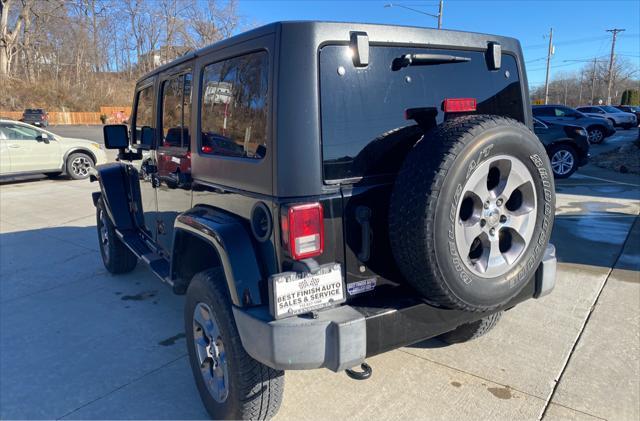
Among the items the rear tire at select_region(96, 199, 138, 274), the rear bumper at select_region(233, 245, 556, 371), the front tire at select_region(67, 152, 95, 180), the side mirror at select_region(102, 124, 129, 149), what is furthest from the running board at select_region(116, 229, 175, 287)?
the front tire at select_region(67, 152, 95, 180)

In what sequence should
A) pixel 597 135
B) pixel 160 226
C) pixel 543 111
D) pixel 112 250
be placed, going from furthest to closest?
pixel 597 135, pixel 543 111, pixel 112 250, pixel 160 226

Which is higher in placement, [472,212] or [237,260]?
[472,212]

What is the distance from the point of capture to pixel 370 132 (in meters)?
2.27

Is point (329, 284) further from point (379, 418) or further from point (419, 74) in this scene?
point (419, 74)

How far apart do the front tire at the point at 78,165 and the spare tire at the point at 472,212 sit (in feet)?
38.5

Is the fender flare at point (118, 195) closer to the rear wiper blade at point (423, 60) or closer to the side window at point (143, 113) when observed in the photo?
the side window at point (143, 113)

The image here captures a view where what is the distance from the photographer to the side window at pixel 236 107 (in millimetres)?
2219

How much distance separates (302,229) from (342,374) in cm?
141

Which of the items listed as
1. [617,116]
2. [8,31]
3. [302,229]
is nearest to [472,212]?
[302,229]

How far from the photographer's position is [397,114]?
7.68 ft

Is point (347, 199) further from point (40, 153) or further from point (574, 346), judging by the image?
point (40, 153)

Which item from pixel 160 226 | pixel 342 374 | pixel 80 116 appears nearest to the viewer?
pixel 342 374

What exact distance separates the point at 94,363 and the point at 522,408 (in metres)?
2.78

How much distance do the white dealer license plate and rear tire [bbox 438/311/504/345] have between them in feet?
→ 5.10
